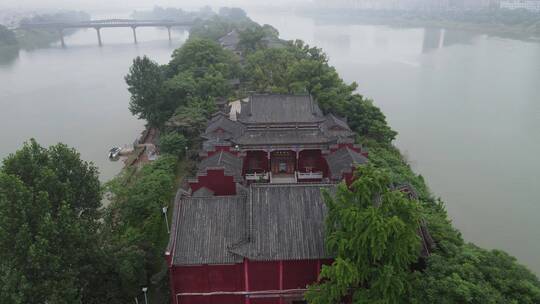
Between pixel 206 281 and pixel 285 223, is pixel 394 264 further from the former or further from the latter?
pixel 206 281

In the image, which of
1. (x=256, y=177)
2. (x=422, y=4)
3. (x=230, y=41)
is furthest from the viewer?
(x=422, y=4)

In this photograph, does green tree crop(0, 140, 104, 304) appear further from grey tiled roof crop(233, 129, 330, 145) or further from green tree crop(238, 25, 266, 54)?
green tree crop(238, 25, 266, 54)

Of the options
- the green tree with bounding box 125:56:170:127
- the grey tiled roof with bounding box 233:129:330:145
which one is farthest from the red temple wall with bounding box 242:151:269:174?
the green tree with bounding box 125:56:170:127

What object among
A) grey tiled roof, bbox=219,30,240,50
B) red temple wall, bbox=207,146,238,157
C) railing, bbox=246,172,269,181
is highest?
grey tiled roof, bbox=219,30,240,50

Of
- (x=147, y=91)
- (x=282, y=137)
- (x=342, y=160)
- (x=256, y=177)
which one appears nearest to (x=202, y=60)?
(x=147, y=91)

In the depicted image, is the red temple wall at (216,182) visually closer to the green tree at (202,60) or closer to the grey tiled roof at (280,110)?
the grey tiled roof at (280,110)

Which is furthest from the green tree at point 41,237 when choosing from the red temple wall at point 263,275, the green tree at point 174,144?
the green tree at point 174,144

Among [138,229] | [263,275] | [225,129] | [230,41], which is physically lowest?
[138,229]
